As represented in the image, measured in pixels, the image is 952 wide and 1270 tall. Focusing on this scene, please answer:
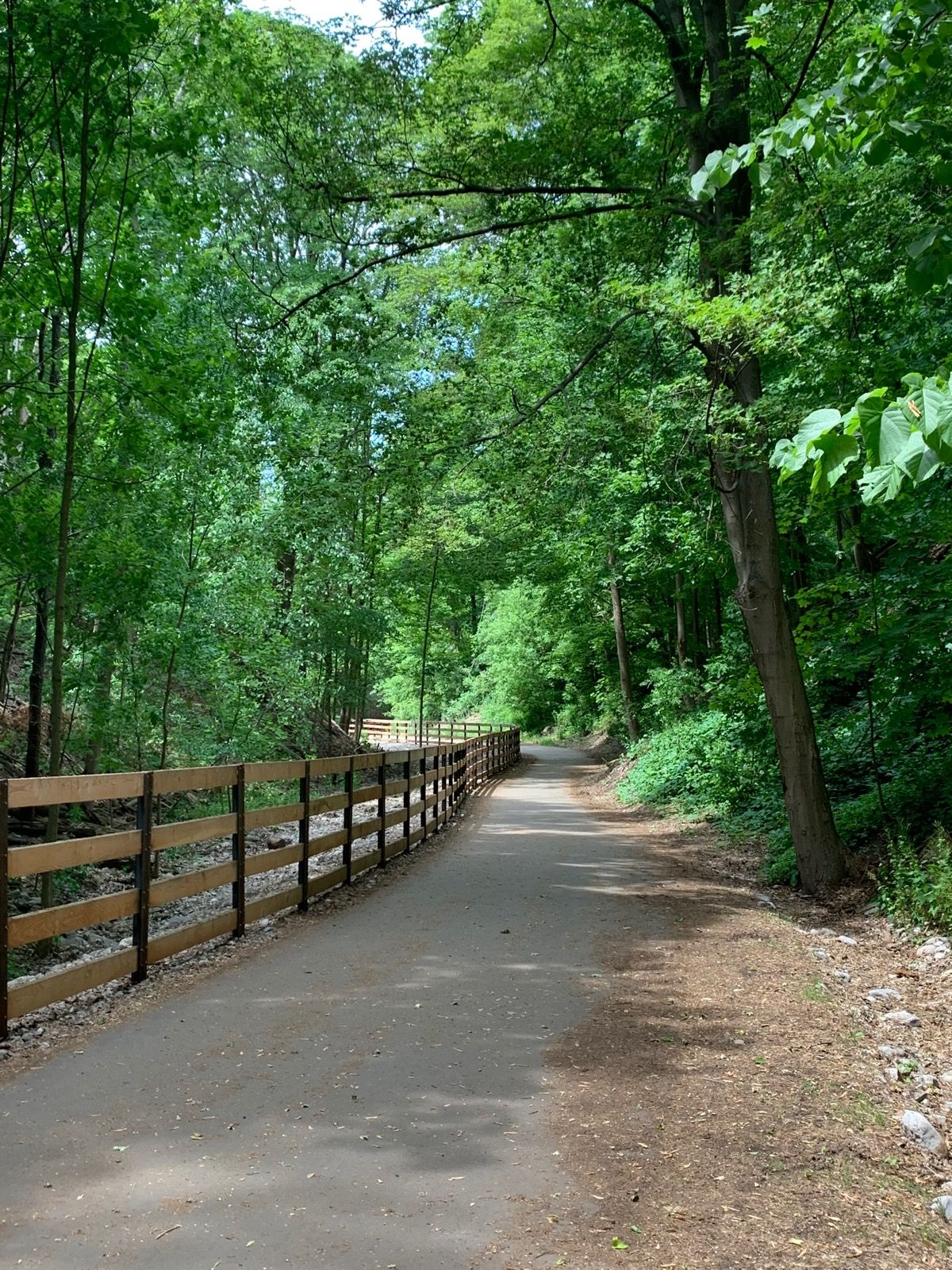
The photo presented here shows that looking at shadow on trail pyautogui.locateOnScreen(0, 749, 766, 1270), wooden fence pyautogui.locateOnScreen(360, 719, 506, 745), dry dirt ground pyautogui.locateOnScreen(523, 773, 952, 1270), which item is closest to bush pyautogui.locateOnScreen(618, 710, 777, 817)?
dry dirt ground pyautogui.locateOnScreen(523, 773, 952, 1270)

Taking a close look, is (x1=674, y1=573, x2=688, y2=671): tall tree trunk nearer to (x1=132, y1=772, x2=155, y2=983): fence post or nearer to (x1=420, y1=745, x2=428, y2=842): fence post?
(x1=420, y1=745, x2=428, y2=842): fence post

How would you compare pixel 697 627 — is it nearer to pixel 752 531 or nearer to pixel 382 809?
pixel 752 531

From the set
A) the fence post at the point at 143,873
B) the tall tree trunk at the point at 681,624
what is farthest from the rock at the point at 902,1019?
the tall tree trunk at the point at 681,624

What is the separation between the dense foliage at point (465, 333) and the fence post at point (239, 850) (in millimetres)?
2171

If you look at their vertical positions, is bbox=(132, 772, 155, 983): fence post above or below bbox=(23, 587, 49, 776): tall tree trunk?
below

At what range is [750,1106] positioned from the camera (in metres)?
3.72

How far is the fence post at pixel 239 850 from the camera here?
6363 millimetres

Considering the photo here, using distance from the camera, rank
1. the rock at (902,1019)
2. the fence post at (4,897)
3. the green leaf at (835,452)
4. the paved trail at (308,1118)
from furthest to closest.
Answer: the rock at (902,1019) < the fence post at (4,897) < the paved trail at (308,1118) < the green leaf at (835,452)

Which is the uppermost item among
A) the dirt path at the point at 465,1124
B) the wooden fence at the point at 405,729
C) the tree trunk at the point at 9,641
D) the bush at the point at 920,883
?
the tree trunk at the point at 9,641

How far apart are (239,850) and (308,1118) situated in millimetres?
3038

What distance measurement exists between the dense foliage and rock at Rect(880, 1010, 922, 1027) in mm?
2261

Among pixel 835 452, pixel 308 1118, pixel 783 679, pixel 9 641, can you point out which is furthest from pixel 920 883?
pixel 9 641

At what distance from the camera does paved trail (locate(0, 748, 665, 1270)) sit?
2.71 m

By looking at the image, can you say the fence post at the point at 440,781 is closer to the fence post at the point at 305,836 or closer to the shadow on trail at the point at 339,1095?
the fence post at the point at 305,836
